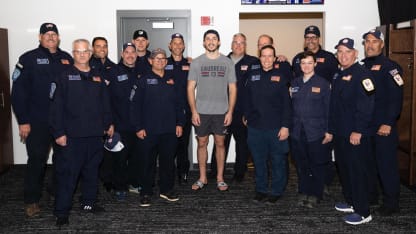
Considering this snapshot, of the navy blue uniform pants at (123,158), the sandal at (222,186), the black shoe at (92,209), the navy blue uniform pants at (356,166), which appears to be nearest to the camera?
the navy blue uniform pants at (356,166)

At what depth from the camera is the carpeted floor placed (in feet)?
11.7

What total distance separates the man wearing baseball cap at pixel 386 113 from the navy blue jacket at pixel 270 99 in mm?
787

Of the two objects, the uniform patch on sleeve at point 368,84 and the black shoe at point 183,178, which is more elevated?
the uniform patch on sleeve at point 368,84

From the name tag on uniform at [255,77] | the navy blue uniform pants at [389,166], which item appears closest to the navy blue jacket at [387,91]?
the navy blue uniform pants at [389,166]

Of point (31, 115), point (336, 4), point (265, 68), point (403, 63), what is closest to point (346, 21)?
point (336, 4)

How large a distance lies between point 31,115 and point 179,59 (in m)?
1.76

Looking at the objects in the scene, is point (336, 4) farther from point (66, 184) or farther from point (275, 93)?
point (66, 184)

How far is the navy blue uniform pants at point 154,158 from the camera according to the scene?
4.19 meters

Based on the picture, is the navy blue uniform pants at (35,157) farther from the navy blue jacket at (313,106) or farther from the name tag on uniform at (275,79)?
the navy blue jacket at (313,106)

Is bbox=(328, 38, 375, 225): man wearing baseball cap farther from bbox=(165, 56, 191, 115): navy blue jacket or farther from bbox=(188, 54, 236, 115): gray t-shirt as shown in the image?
bbox=(165, 56, 191, 115): navy blue jacket

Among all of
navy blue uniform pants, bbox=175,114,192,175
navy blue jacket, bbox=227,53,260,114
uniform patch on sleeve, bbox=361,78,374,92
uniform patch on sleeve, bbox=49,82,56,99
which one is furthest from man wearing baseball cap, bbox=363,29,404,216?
uniform patch on sleeve, bbox=49,82,56,99

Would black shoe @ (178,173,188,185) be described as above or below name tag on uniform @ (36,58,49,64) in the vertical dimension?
below

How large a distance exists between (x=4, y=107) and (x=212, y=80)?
9.63 ft

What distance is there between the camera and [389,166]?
3887mm
